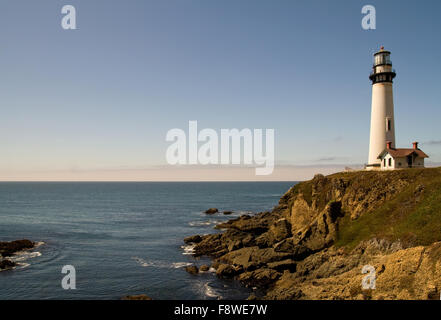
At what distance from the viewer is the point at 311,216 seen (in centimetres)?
4522

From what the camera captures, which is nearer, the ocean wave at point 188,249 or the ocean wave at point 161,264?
the ocean wave at point 161,264

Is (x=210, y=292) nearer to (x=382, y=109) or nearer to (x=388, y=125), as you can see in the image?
(x=388, y=125)

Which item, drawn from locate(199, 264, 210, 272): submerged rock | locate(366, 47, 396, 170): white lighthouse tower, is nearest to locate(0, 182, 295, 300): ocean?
locate(199, 264, 210, 272): submerged rock

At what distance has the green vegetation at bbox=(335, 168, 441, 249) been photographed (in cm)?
2591

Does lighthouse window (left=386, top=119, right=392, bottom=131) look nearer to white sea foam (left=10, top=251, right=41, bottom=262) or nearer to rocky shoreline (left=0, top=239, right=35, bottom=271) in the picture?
white sea foam (left=10, top=251, right=41, bottom=262)

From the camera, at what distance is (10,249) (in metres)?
46.2

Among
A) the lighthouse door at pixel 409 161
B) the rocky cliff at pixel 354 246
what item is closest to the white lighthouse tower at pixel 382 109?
the lighthouse door at pixel 409 161

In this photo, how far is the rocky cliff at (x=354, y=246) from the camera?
73.3ft

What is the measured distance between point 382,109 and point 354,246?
26319 millimetres

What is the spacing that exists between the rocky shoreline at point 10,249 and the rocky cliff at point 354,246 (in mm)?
25866

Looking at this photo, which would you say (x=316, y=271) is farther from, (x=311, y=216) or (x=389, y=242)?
(x=311, y=216)

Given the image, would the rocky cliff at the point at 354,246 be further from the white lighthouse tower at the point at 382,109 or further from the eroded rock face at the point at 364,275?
the white lighthouse tower at the point at 382,109

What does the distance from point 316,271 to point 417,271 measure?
1031cm

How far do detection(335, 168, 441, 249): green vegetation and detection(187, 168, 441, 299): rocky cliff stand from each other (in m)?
0.08
